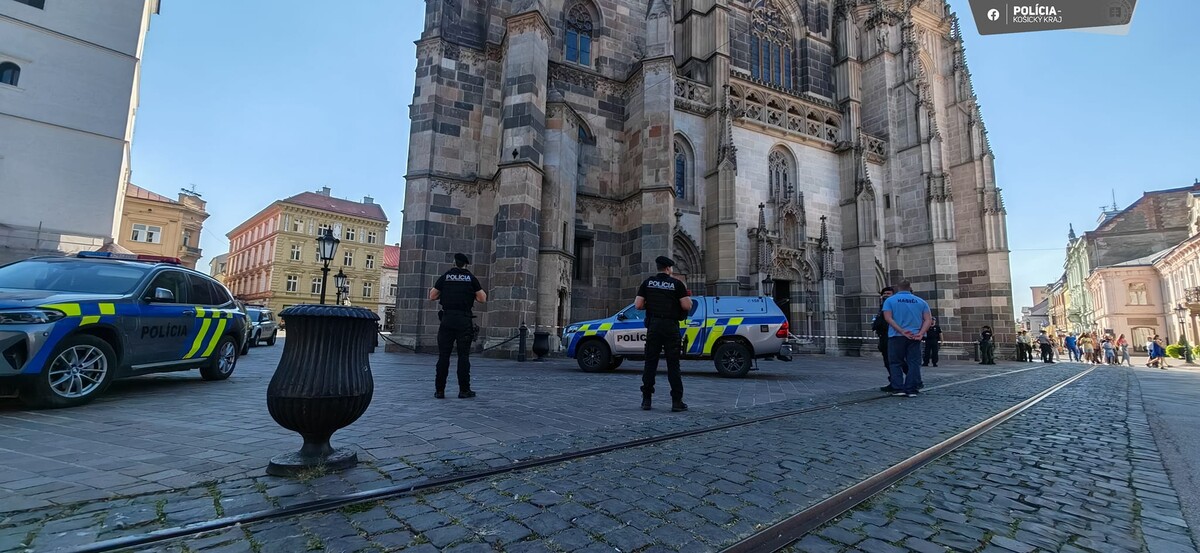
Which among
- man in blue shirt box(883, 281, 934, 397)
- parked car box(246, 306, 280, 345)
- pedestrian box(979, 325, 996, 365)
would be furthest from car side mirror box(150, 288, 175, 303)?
pedestrian box(979, 325, 996, 365)

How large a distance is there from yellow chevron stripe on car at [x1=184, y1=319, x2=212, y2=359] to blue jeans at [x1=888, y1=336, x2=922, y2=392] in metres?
9.48

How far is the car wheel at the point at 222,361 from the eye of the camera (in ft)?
22.2

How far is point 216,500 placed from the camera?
7.55ft

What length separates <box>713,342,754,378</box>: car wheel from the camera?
943 centimetres

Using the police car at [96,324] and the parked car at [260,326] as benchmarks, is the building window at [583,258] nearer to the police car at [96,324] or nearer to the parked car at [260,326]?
the parked car at [260,326]

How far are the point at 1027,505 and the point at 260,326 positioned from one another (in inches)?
809

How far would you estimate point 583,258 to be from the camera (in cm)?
1705

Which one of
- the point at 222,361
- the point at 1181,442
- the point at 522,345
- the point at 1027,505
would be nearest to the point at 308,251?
the point at 522,345

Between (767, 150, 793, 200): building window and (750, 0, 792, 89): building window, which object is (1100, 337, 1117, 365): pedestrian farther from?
(750, 0, 792, 89): building window

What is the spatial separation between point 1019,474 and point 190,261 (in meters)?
56.6

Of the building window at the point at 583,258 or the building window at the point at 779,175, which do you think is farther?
the building window at the point at 779,175

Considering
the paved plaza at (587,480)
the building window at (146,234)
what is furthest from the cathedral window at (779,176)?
the building window at (146,234)

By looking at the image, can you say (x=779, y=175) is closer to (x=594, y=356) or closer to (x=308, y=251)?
(x=594, y=356)

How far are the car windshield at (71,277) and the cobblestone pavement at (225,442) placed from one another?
3.95 feet
